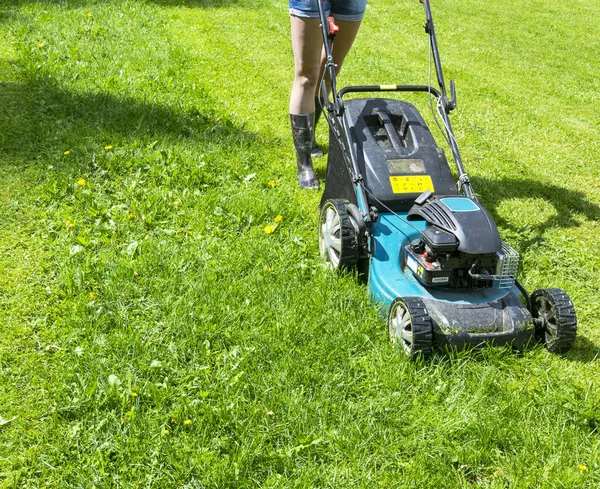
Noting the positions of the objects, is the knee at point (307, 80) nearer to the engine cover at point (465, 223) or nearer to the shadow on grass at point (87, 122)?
the shadow on grass at point (87, 122)

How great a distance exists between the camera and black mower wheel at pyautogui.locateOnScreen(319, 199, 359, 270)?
2.90 meters

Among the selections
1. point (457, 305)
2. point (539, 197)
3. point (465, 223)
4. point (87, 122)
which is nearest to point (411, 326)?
point (457, 305)

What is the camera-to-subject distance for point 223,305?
2.80m

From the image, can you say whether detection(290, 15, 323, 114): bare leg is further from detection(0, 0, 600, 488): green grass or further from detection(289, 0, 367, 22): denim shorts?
detection(0, 0, 600, 488): green grass

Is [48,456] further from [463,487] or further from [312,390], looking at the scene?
[463,487]

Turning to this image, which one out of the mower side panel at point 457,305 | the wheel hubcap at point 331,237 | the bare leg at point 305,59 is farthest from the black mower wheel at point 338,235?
the bare leg at point 305,59

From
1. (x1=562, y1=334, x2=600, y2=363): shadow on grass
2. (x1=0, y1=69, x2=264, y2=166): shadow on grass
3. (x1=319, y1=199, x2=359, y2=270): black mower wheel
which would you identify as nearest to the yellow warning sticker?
(x1=319, y1=199, x2=359, y2=270): black mower wheel

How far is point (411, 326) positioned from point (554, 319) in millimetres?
607

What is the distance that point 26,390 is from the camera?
93.4 inches

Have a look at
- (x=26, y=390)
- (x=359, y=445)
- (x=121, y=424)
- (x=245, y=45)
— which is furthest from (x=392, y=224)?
(x=245, y=45)

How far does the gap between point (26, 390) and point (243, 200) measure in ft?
5.39

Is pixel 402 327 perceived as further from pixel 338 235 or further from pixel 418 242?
pixel 338 235

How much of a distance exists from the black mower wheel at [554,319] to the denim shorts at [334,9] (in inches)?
70.3

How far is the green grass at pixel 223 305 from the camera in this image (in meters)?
2.16
